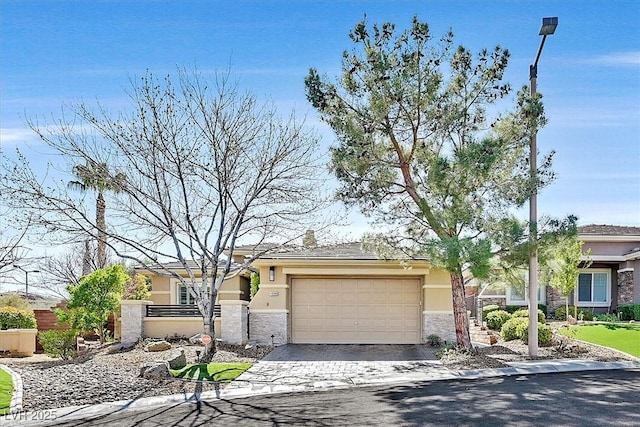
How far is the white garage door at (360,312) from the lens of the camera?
67.6 ft

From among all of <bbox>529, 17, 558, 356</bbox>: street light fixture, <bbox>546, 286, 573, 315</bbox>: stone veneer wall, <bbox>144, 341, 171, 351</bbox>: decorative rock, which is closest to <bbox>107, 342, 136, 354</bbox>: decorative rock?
<bbox>144, 341, 171, 351</bbox>: decorative rock

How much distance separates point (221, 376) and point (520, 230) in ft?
24.9

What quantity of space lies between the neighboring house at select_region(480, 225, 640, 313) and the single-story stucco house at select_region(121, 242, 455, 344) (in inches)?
342

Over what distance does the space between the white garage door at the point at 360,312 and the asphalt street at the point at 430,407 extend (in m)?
8.09

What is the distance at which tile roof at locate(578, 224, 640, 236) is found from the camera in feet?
94.0

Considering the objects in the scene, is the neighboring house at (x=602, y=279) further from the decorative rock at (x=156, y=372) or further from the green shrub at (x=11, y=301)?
the green shrub at (x=11, y=301)

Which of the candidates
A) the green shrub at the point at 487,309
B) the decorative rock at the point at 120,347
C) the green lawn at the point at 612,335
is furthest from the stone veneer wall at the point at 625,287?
the decorative rock at the point at 120,347

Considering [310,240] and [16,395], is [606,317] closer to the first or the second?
[310,240]

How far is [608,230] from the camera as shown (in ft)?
97.1

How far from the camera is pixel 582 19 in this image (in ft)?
48.7

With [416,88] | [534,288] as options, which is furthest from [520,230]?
[416,88]

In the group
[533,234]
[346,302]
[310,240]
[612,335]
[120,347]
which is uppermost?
[533,234]

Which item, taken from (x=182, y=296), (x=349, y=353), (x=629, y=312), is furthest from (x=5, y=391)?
(x=629, y=312)

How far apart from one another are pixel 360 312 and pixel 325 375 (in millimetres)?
6733
